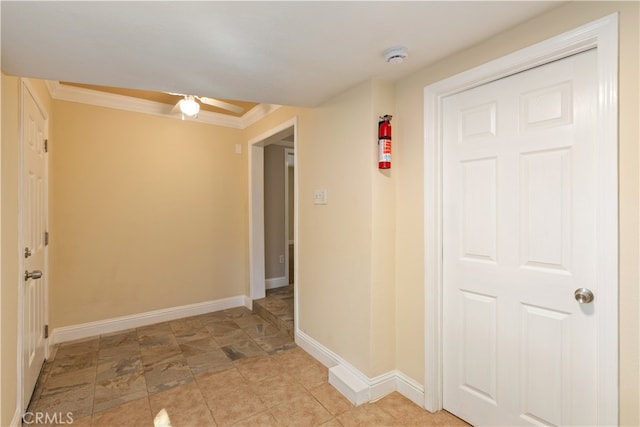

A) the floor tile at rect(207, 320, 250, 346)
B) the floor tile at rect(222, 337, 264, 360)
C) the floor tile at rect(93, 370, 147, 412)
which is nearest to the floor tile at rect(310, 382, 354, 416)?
the floor tile at rect(222, 337, 264, 360)

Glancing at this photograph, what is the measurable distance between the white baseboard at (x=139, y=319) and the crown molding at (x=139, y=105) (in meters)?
2.25

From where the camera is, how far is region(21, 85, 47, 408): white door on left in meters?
1.91

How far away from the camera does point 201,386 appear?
7.16 ft

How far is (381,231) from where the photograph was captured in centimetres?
205

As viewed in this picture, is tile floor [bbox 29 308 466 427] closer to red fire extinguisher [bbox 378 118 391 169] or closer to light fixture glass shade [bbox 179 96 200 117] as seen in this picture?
red fire extinguisher [bbox 378 118 391 169]

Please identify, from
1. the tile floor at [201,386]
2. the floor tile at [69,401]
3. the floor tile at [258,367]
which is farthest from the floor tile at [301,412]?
the floor tile at [69,401]

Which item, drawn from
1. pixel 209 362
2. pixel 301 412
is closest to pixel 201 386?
pixel 209 362

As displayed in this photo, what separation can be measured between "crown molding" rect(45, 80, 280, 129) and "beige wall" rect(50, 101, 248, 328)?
6cm

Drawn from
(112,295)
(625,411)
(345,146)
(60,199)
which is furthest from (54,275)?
(625,411)

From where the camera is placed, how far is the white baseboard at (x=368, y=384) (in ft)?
6.46

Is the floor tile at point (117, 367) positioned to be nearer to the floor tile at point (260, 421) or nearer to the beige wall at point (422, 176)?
the floor tile at point (260, 421)

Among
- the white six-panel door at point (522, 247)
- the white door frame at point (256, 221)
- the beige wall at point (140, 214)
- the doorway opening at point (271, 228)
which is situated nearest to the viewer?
the white six-panel door at point (522, 247)

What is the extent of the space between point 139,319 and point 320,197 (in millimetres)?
2525

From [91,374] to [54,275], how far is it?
114 centimetres
